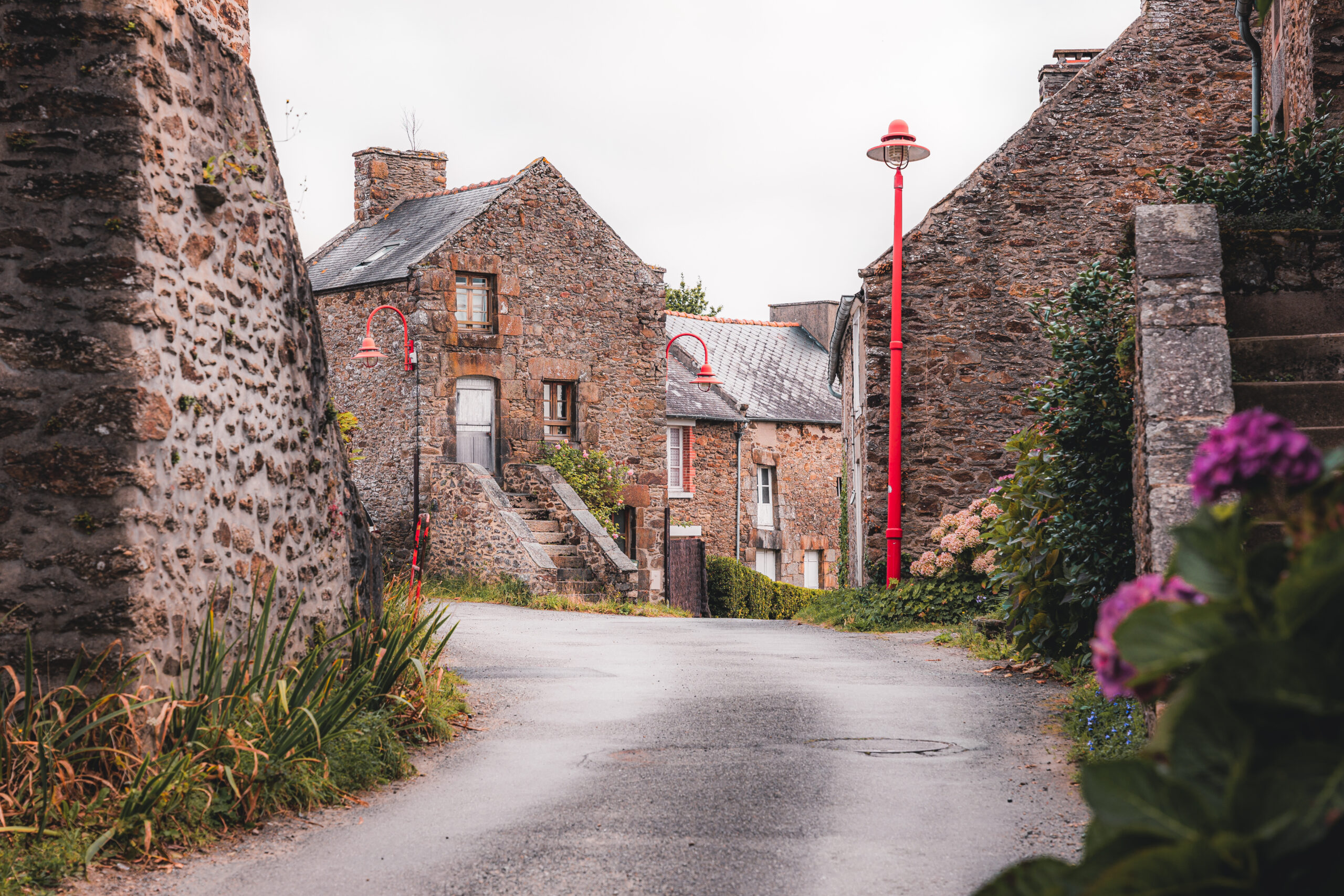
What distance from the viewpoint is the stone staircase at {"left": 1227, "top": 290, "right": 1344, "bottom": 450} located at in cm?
514

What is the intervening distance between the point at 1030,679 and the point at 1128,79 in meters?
8.54

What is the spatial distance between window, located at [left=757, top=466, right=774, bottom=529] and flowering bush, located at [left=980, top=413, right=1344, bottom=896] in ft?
94.6

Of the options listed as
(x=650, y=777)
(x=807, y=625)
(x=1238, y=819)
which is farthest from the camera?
(x=807, y=625)

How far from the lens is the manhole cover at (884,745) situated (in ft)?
19.4

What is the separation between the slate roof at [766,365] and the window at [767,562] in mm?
3398

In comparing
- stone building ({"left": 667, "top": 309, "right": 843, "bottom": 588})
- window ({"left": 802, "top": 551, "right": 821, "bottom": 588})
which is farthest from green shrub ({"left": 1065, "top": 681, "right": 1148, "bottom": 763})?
window ({"left": 802, "top": 551, "right": 821, "bottom": 588})

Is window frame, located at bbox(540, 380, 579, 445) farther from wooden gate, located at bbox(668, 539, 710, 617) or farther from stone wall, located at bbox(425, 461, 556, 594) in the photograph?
wooden gate, located at bbox(668, 539, 710, 617)

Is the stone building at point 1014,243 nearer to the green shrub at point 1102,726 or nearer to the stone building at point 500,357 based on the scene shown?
the stone building at point 500,357

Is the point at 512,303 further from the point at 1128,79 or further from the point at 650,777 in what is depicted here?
the point at 650,777

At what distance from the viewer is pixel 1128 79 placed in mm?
13906

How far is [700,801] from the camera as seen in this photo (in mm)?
4938

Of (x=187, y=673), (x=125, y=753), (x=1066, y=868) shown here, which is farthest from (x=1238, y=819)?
(x=187, y=673)

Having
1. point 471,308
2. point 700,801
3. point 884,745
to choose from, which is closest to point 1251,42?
point 884,745

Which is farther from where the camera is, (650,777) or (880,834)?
(650,777)
